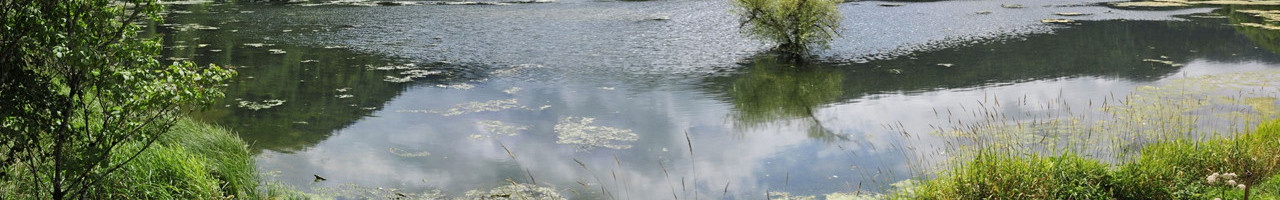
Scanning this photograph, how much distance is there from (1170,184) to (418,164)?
20.5 feet

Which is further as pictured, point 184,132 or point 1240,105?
point 1240,105

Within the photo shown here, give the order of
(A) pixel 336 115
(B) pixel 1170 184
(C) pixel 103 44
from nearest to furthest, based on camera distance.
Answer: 1. (C) pixel 103 44
2. (B) pixel 1170 184
3. (A) pixel 336 115

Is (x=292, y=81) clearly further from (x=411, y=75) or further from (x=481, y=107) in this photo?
(x=481, y=107)

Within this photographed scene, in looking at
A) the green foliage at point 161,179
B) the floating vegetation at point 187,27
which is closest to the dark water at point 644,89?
the floating vegetation at point 187,27

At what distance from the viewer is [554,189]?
27.3ft

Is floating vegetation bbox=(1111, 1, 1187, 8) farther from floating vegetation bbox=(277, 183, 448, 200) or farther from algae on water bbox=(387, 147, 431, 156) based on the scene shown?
floating vegetation bbox=(277, 183, 448, 200)

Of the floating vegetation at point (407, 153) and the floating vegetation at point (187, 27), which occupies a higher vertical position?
the floating vegetation at point (187, 27)

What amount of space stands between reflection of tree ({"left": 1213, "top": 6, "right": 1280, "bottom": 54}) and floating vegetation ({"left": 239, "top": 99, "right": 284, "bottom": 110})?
1680cm

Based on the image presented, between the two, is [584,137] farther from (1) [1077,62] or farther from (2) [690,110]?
(1) [1077,62]

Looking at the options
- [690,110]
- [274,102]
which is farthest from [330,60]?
[690,110]

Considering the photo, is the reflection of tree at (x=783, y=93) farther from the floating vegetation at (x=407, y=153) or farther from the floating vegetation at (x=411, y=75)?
the floating vegetation at (x=411, y=75)

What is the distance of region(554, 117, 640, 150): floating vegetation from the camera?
32.9 ft

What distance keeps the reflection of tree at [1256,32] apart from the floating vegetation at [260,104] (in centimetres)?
1680

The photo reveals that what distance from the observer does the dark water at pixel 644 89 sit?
9.05 m
